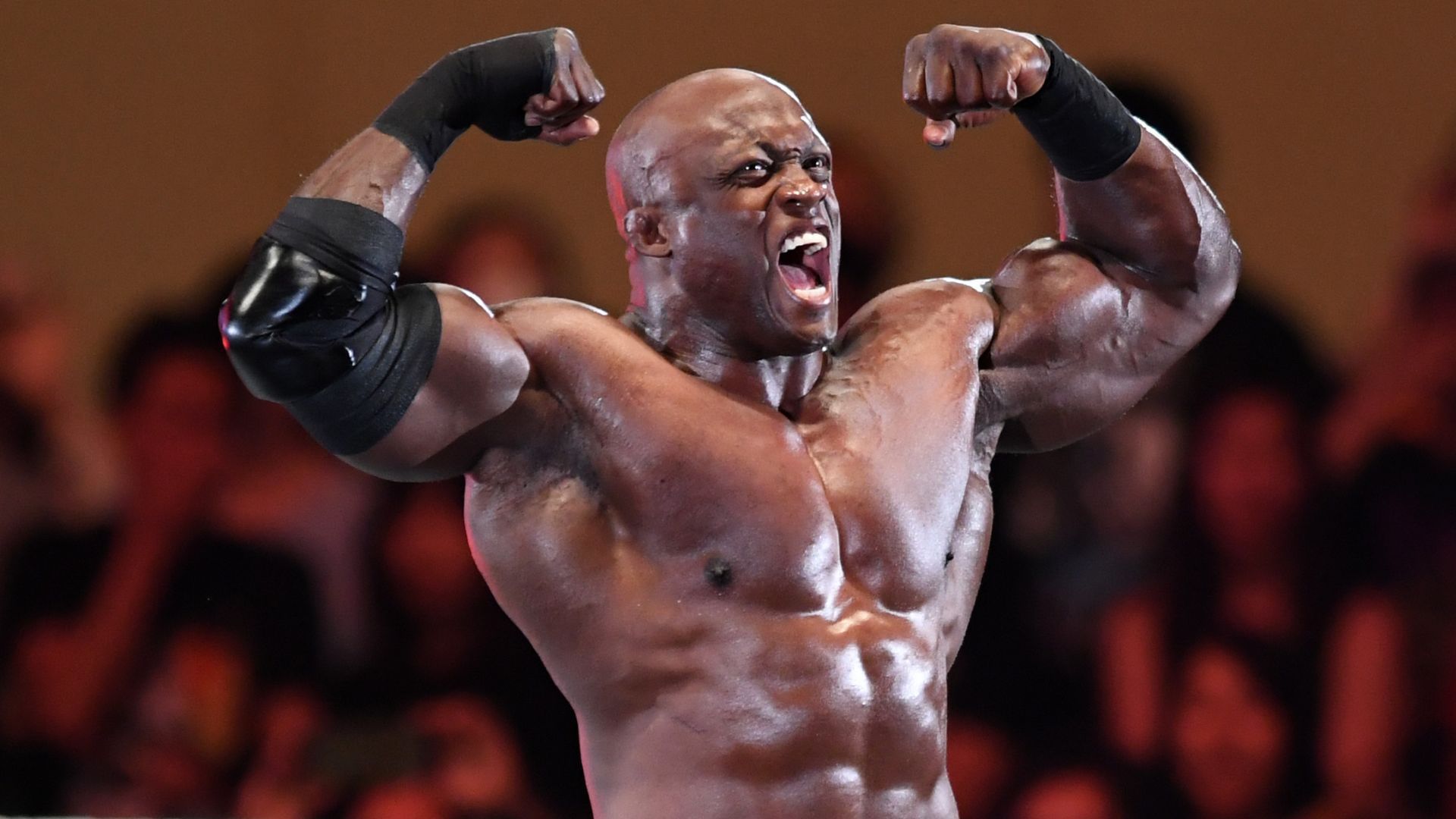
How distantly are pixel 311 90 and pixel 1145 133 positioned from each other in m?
2.40

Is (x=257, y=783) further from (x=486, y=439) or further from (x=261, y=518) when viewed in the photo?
(x=486, y=439)

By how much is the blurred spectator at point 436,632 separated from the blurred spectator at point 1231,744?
47.3 inches

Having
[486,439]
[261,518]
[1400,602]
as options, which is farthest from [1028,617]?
[486,439]

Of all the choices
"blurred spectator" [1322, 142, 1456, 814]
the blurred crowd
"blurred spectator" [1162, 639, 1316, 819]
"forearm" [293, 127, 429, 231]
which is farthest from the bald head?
"blurred spectator" [1322, 142, 1456, 814]

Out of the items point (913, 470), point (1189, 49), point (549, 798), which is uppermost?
point (913, 470)

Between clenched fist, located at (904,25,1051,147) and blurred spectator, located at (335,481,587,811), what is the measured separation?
6.64 feet

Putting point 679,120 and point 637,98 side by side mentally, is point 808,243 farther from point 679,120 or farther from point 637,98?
point 637,98

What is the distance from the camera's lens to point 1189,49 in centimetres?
396

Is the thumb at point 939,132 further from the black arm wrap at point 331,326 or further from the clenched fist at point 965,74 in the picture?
the black arm wrap at point 331,326

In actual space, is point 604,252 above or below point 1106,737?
above

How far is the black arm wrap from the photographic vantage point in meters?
1.67

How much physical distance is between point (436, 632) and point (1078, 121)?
7.05 feet

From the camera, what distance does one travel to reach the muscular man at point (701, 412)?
5.69ft

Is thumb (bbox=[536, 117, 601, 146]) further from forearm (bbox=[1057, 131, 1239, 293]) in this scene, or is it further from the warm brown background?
the warm brown background
